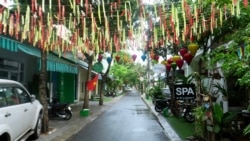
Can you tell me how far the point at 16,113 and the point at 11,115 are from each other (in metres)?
0.43

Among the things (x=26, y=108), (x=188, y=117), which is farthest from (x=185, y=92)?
(x=26, y=108)

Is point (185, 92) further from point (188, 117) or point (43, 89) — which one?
point (43, 89)

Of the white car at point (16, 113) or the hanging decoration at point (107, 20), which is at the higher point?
the hanging decoration at point (107, 20)

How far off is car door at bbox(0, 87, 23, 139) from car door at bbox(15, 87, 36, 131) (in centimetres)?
42

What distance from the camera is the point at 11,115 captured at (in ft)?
25.6

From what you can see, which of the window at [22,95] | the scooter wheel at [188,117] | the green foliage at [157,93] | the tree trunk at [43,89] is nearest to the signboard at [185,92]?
the scooter wheel at [188,117]

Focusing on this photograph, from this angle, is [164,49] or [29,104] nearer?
[29,104]

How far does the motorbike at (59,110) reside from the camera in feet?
54.4

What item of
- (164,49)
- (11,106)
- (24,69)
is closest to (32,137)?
(11,106)

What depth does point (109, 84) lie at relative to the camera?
58.1 metres

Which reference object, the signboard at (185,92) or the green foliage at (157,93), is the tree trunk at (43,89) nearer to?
the signboard at (185,92)

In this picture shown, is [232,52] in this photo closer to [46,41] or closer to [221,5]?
[221,5]

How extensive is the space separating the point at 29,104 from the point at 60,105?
6853 mm

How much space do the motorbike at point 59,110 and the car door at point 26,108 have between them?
6317 mm
